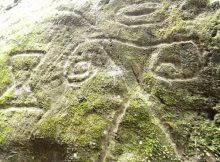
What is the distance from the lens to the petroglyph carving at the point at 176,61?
3.44m

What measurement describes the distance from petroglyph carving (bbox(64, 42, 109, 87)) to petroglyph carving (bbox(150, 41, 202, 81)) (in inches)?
24.2

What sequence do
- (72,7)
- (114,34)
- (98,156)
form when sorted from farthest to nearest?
(72,7)
(114,34)
(98,156)

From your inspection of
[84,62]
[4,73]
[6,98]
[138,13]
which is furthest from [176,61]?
[4,73]

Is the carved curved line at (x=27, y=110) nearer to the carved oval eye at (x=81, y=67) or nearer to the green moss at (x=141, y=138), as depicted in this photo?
the carved oval eye at (x=81, y=67)

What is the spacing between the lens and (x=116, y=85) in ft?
11.6

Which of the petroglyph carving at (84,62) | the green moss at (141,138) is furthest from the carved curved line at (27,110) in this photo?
the green moss at (141,138)

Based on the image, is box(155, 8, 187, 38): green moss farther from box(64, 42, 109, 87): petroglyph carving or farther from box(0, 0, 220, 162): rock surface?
box(64, 42, 109, 87): petroglyph carving

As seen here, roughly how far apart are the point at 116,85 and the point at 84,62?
0.55 m

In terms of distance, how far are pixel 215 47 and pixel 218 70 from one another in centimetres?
27

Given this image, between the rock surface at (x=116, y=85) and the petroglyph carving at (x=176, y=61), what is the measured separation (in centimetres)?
1

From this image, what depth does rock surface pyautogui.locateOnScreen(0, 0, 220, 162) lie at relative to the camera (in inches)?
125

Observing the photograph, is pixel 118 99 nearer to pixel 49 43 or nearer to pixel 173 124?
pixel 173 124

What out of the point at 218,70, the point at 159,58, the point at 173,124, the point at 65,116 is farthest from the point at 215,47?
the point at 65,116

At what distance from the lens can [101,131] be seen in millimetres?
3271
